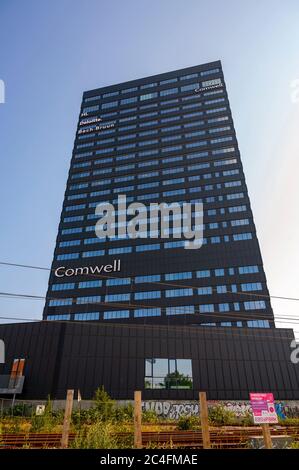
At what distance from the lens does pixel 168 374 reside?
45.5 m

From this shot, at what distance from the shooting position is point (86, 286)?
90375 millimetres

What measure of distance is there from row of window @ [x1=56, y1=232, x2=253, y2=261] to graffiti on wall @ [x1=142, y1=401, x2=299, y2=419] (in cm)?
5020

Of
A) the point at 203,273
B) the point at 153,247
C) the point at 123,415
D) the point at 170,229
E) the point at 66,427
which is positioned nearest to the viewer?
the point at 66,427

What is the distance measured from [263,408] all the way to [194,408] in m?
36.1

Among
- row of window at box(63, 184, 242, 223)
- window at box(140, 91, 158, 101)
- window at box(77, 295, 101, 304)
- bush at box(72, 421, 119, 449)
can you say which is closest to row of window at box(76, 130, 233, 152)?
row of window at box(63, 184, 242, 223)

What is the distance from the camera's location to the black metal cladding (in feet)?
144

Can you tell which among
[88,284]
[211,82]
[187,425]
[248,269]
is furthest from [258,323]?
[211,82]

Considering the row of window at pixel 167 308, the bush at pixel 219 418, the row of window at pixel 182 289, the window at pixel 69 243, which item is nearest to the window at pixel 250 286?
the row of window at pixel 182 289

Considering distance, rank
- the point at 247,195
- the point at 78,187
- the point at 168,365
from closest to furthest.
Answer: the point at 168,365 → the point at 247,195 → the point at 78,187

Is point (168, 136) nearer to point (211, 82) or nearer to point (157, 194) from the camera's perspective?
point (157, 194)

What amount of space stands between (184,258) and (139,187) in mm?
33045

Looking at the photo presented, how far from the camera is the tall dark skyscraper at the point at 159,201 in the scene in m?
82.6
